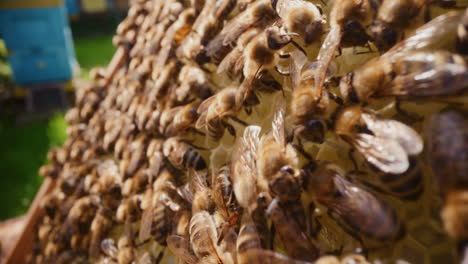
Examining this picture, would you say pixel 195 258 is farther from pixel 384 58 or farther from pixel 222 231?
pixel 384 58

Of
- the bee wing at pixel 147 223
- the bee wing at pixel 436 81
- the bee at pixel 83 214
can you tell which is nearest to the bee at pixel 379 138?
the bee wing at pixel 436 81

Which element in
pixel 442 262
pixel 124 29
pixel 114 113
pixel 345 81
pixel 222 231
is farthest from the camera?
pixel 124 29

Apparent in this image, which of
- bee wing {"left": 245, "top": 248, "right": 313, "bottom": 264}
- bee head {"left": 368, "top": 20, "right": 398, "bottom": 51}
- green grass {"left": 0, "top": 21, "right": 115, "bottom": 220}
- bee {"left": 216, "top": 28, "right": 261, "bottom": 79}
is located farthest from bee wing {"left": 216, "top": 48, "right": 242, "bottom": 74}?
green grass {"left": 0, "top": 21, "right": 115, "bottom": 220}

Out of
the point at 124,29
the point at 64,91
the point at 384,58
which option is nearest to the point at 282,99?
the point at 384,58

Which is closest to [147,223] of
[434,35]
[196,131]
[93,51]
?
[196,131]

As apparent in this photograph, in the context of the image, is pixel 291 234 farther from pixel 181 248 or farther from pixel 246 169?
pixel 181 248

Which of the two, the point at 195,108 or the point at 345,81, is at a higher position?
the point at 345,81
